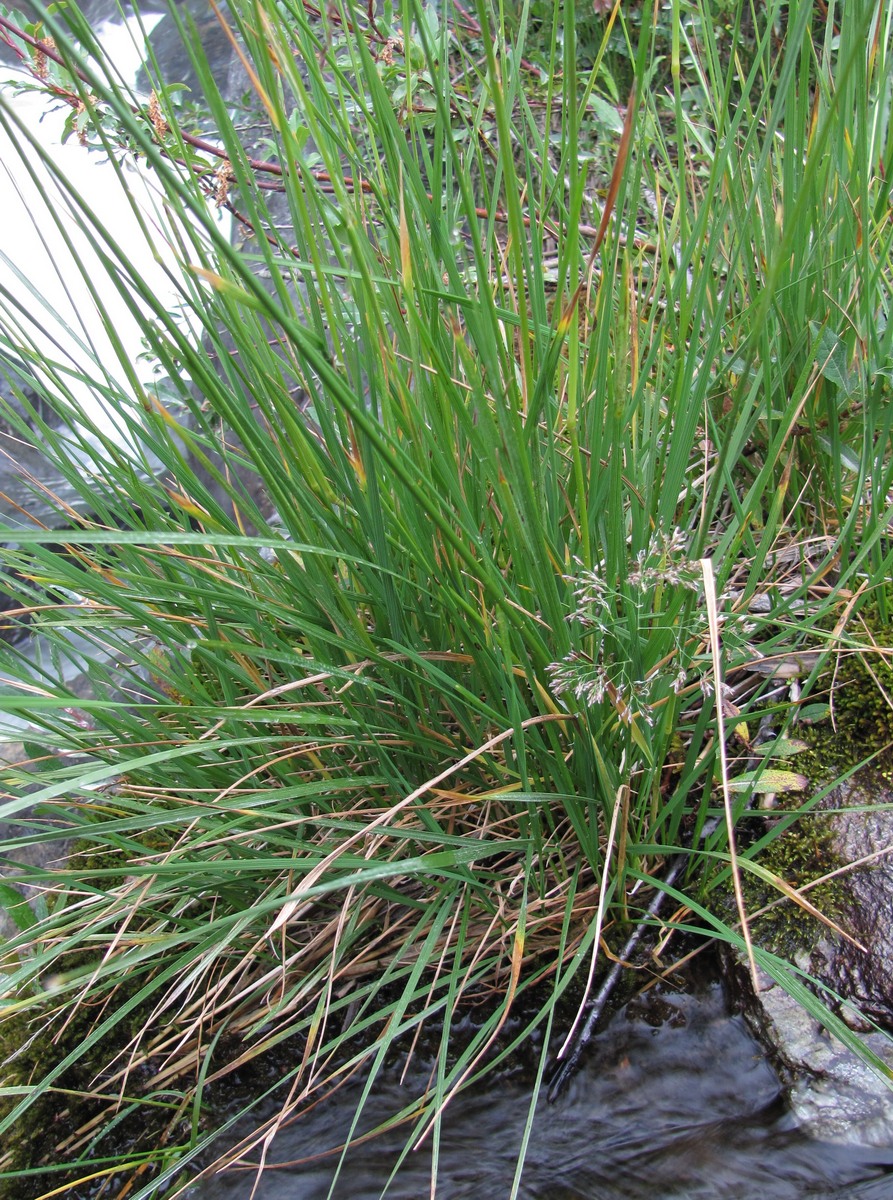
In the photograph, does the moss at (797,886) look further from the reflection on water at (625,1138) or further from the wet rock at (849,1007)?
the reflection on water at (625,1138)

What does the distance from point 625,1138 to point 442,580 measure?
0.95 m

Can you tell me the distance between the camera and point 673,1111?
4.42 feet

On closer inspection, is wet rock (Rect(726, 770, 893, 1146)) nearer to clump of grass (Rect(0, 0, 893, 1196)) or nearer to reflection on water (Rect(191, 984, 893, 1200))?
reflection on water (Rect(191, 984, 893, 1200))

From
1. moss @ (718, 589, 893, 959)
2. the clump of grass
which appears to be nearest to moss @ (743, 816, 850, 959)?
moss @ (718, 589, 893, 959)

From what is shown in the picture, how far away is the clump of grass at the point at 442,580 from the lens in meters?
1.12

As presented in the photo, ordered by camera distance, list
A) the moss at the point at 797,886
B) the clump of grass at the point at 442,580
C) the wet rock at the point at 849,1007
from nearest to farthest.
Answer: the clump of grass at the point at 442,580, the wet rock at the point at 849,1007, the moss at the point at 797,886

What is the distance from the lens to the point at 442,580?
1214mm

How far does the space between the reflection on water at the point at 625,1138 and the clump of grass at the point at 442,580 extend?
87mm

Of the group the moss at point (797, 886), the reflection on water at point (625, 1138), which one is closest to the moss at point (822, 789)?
the moss at point (797, 886)

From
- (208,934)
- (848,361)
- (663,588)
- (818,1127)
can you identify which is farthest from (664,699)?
(208,934)

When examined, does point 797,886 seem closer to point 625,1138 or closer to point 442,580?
point 625,1138

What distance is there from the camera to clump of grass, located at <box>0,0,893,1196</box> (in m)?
1.12

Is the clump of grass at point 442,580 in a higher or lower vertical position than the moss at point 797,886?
higher

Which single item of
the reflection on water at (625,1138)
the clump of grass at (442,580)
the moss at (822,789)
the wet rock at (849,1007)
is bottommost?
the reflection on water at (625,1138)
